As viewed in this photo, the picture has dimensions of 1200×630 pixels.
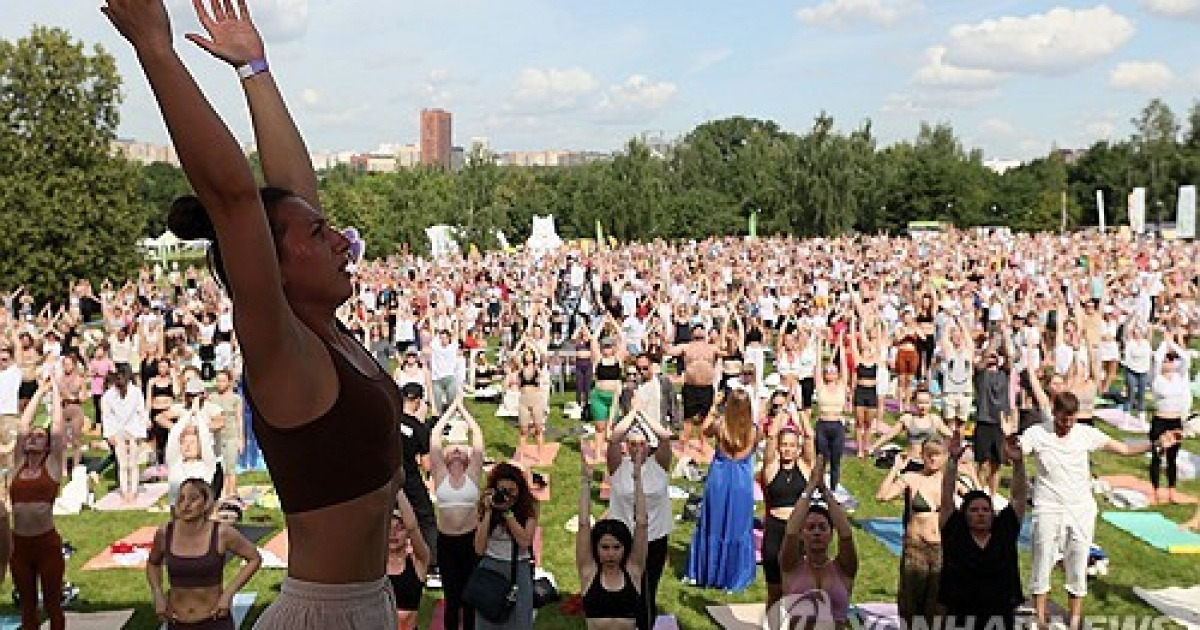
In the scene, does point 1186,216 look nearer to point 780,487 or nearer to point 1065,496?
point 1065,496

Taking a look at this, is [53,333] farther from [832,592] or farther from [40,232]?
[40,232]

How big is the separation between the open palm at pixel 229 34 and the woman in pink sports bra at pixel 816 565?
13.5ft

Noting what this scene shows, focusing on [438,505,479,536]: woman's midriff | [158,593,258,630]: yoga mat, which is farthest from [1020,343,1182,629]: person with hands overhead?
[158,593,258,630]: yoga mat

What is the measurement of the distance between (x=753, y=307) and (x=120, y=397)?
11.0m

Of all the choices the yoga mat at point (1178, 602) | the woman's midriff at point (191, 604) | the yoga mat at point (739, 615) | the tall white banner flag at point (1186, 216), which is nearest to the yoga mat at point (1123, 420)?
the yoga mat at point (1178, 602)

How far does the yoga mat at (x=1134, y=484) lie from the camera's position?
10203 mm

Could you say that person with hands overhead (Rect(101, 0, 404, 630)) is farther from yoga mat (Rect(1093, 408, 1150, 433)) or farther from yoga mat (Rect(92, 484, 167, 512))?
yoga mat (Rect(1093, 408, 1150, 433))

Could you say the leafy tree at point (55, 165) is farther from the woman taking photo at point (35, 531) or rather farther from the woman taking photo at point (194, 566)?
the woman taking photo at point (194, 566)

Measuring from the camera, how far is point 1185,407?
10117 millimetres

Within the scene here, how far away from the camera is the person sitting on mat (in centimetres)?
564

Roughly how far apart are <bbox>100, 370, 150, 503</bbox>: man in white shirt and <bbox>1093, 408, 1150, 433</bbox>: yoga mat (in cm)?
1133

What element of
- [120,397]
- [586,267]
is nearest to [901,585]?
[120,397]

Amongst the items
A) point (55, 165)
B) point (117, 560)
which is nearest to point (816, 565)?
point (117, 560)

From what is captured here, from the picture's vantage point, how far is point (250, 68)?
218 centimetres
